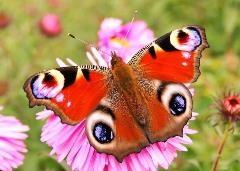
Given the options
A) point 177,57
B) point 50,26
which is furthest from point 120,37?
point 177,57

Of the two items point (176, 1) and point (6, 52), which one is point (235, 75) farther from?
point (6, 52)

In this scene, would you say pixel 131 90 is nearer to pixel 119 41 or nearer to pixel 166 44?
pixel 166 44

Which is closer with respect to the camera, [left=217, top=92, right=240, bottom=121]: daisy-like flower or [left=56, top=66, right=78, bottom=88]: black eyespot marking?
[left=56, top=66, right=78, bottom=88]: black eyespot marking

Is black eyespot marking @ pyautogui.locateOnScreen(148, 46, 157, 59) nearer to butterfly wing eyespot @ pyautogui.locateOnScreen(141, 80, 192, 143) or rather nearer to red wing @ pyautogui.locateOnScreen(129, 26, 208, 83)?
red wing @ pyautogui.locateOnScreen(129, 26, 208, 83)

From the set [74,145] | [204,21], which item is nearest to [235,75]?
[204,21]

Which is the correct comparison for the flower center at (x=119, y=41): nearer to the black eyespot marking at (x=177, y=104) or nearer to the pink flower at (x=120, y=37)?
the pink flower at (x=120, y=37)

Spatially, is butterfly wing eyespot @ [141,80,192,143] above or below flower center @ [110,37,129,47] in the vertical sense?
below

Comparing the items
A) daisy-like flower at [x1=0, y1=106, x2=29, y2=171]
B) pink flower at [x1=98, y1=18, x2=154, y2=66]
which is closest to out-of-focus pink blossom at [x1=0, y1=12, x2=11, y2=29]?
pink flower at [x1=98, y1=18, x2=154, y2=66]
